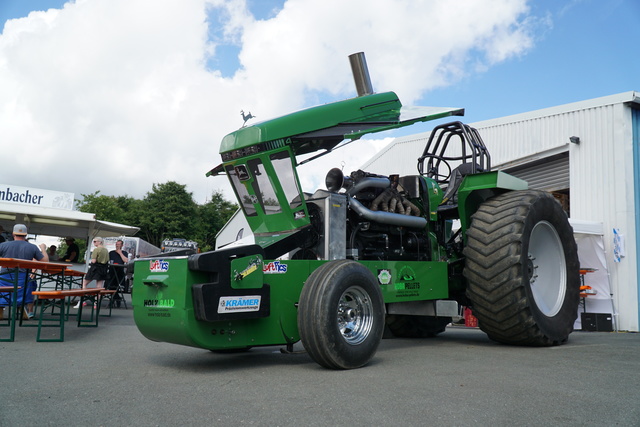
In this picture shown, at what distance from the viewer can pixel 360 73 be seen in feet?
21.4

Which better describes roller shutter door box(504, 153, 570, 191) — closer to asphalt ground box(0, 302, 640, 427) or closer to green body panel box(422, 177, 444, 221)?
green body panel box(422, 177, 444, 221)

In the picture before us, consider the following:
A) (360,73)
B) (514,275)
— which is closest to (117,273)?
(360,73)

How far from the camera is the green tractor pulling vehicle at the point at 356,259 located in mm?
4590

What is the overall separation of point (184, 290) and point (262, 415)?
1682 millimetres

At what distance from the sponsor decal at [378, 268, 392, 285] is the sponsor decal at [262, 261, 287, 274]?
4.11ft

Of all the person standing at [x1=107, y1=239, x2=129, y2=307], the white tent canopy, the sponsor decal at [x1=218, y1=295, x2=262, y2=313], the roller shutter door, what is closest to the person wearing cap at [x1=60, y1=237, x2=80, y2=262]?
the white tent canopy

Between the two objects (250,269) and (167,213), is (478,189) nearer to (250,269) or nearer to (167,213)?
(250,269)

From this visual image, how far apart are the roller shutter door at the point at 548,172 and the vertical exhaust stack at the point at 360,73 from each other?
9.40 m

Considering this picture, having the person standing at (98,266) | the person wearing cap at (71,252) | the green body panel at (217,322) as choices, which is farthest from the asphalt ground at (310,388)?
the person wearing cap at (71,252)

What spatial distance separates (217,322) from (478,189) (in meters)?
3.87

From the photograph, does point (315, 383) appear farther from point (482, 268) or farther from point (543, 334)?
point (543, 334)

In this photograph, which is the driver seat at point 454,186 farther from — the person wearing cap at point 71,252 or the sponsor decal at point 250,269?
the person wearing cap at point 71,252

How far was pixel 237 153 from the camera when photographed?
18.5 ft

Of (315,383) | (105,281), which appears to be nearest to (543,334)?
(315,383)
